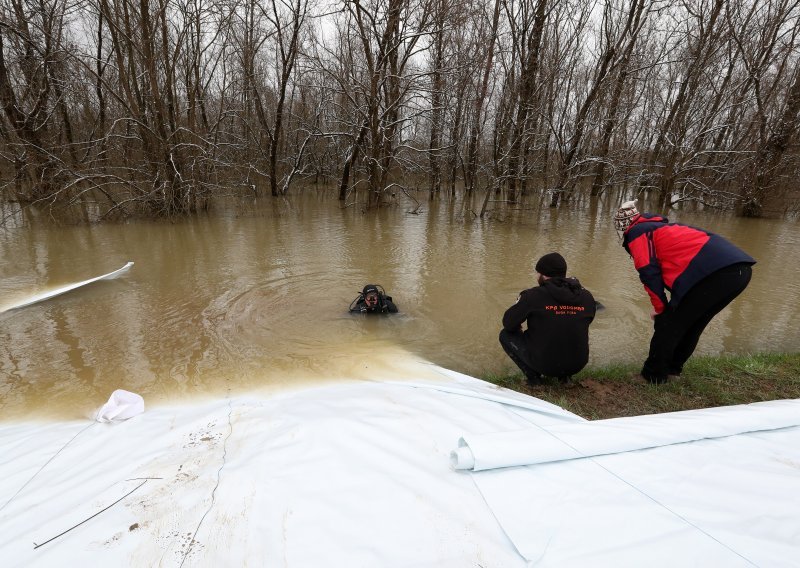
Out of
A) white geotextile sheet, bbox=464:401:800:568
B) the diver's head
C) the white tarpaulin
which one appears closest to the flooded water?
the diver's head

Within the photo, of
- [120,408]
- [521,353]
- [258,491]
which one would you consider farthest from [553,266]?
[120,408]

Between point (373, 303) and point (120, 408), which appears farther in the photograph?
point (373, 303)

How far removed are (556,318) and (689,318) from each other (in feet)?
3.93

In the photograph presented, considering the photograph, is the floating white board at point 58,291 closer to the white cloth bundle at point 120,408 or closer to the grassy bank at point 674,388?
the white cloth bundle at point 120,408

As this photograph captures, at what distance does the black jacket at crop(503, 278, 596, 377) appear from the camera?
3426 millimetres

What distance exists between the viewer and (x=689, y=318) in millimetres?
3562

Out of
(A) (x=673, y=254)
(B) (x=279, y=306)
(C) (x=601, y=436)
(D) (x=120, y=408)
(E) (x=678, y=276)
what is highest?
(A) (x=673, y=254)

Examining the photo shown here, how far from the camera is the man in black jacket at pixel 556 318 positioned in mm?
3430

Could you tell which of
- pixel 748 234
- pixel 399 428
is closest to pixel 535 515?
pixel 399 428

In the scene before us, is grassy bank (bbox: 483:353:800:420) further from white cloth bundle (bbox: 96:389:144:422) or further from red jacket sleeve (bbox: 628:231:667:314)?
A: white cloth bundle (bbox: 96:389:144:422)

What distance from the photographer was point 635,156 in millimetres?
18484

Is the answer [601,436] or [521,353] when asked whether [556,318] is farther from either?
[601,436]

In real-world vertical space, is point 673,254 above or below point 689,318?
above

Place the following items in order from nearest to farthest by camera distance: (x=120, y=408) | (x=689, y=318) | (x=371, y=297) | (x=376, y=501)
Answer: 1. (x=376, y=501)
2. (x=120, y=408)
3. (x=689, y=318)
4. (x=371, y=297)
